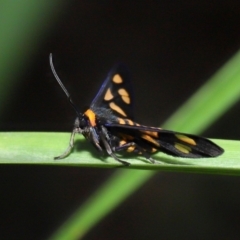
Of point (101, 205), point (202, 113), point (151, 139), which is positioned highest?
point (202, 113)

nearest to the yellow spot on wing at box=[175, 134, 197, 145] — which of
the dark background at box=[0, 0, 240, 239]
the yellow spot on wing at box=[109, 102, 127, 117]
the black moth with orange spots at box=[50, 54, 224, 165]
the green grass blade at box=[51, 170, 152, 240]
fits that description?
the black moth with orange spots at box=[50, 54, 224, 165]

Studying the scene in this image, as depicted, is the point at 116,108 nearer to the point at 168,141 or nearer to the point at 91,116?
the point at 91,116

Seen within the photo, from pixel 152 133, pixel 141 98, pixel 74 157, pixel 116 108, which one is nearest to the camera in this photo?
pixel 74 157

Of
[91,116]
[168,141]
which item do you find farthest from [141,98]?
[168,141]

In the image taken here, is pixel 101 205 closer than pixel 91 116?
Yes

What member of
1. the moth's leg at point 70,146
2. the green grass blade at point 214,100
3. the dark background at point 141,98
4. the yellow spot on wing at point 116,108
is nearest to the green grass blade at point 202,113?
the green grass blade at point 214,100

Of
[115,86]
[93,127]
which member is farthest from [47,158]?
[115,86]

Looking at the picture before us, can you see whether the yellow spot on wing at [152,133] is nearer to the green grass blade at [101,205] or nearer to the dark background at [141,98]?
the green grass blade at [101,205]

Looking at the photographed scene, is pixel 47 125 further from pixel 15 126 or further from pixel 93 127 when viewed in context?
pixel 93 127
